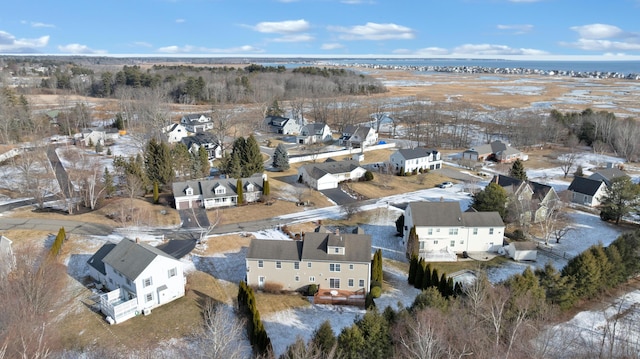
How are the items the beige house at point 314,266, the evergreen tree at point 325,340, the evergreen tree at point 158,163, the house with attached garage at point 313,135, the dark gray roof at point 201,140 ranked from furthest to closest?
the house with attached garage at point 313,135 → the dark gray roof at point 201,140 → the evergreen tree at point 158,163 → the beige house at point 314,266 → the evergreen tree at point 325,340

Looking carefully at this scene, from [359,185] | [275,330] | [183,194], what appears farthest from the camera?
[359,185]

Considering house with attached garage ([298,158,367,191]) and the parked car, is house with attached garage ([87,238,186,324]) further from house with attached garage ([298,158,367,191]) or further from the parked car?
the parked car

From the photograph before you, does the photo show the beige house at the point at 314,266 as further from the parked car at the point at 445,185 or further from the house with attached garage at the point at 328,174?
the parked car at the point at 445,185

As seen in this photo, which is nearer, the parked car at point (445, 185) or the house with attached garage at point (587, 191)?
the house with attached garage at point (587, 191)

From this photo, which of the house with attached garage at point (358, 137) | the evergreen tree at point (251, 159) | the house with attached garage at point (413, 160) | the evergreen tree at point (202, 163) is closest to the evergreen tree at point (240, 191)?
the evergreen tree at point (251, 159)

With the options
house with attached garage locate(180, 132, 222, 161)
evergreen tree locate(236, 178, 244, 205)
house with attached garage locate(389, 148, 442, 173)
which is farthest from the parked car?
house with attached garage locate(180, 132, 222, 161)

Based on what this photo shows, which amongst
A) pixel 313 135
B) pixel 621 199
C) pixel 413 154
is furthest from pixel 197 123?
pixel 621 199

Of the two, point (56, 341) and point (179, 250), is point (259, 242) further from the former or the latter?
point (56, 341)

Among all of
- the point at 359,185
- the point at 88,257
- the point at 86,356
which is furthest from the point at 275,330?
the point at 359,185
